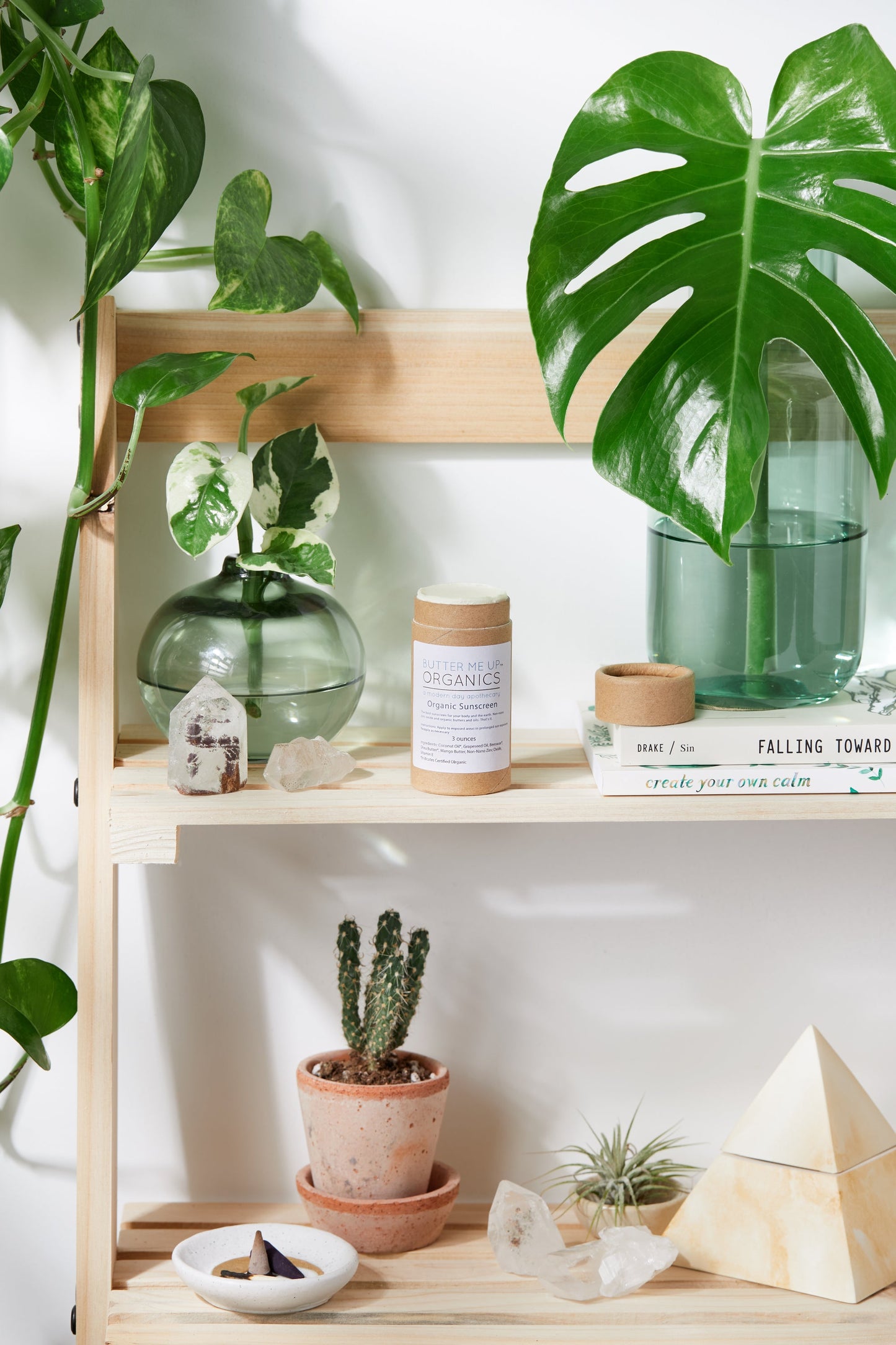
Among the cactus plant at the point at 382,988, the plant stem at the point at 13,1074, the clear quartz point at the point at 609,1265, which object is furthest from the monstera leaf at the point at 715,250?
the plant stem at the point at 13,1074

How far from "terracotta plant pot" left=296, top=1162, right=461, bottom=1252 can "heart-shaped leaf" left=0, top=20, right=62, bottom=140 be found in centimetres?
81

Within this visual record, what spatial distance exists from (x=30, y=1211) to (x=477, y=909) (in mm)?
465

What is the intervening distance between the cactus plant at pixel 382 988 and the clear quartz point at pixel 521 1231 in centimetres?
14

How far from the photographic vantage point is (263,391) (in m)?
0.96

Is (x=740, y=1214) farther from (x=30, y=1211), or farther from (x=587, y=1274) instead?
(x=30, y=1211)

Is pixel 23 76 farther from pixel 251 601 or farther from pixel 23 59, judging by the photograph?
pixel 251 601

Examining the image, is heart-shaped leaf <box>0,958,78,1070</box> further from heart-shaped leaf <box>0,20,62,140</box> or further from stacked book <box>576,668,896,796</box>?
heart-shaped leaf <box>0,20,62,140</box>

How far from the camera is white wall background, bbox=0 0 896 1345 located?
39.4 inches

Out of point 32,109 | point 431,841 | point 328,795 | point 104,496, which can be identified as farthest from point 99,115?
point 431,841

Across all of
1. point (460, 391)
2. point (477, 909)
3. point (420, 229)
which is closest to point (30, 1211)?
point (477, 909)

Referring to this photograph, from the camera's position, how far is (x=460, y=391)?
1.01m

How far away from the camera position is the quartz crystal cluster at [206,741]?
2.85ft

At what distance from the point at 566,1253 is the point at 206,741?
46cm

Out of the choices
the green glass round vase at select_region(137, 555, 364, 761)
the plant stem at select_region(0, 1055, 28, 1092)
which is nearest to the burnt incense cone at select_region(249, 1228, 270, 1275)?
the plant stem at select_region(0, 1055, 28, 1092)
